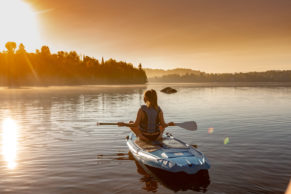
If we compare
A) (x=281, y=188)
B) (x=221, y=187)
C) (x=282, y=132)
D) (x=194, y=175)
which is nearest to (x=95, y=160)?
(x=194, y=175)

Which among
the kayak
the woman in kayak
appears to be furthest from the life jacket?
the kayak

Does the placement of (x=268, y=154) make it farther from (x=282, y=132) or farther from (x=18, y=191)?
(x=18, y=191)

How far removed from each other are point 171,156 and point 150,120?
2281mm

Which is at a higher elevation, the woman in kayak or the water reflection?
the woman in kayak

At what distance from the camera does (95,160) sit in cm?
1196

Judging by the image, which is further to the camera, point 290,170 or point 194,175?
point 290,170

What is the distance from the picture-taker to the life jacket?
1092 cm

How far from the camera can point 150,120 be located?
36.1ft

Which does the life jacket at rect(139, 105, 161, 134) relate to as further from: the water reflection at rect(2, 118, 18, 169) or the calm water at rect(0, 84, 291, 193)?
the water reflection at rect(2, 118, 18, 169)

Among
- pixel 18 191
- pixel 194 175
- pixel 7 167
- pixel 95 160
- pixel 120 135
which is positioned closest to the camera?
pixel 18 191

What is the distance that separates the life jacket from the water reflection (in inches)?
208

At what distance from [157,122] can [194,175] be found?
9.02 feet

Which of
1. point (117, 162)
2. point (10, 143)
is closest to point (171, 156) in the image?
point (117, 162)

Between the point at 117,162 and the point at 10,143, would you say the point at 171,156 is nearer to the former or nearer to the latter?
the point at 117,162
